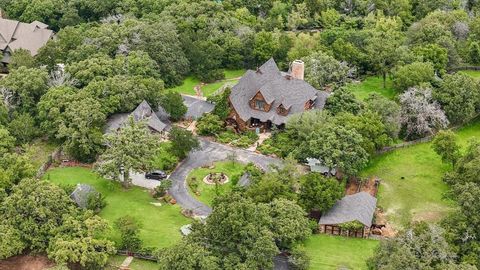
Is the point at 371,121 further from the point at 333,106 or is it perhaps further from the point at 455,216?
the point at 455,216

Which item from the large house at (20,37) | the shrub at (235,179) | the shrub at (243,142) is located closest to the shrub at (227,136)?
the shrub at (243,142)

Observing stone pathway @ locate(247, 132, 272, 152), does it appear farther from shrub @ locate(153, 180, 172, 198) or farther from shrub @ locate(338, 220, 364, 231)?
shrub @ locate(338, 220, 364, 231)

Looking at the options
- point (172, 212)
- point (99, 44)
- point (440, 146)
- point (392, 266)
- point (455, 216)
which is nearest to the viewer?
point (392, 266)

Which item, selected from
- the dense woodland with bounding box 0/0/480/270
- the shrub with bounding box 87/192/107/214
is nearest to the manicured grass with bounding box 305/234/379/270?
the dense woodland with bounding box 0/0/480/270

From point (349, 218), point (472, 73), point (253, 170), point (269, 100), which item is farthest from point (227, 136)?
point (472, 73)

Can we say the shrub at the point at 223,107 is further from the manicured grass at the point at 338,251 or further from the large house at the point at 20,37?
the large house at the point at 20,37

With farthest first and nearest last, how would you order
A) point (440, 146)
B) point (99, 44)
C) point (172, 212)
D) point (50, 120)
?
point (99, 44) < point (50, 120) < point (440, 146) < point (172, 212)

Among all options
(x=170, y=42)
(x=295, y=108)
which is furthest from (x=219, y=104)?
(x=170, y=42)

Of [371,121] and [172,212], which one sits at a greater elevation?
[371,121]
